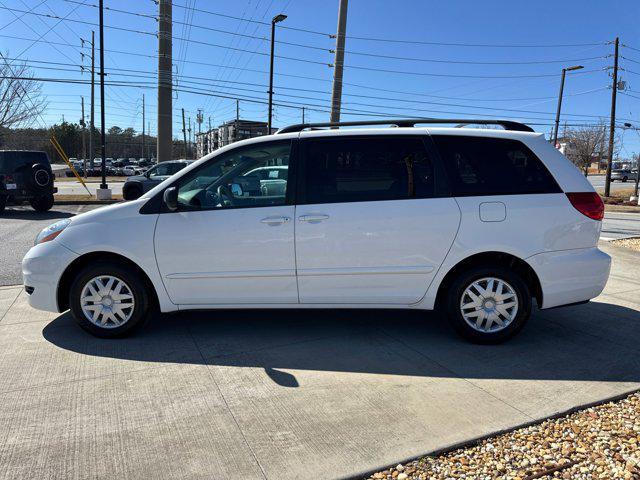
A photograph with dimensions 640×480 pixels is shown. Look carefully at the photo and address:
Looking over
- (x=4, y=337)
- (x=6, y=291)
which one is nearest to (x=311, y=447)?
(x=4, y=337)

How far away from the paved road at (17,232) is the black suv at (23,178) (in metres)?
0.55

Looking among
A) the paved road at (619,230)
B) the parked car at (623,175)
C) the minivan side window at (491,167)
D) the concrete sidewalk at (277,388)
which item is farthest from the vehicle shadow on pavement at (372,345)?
the parked car at (623,175)

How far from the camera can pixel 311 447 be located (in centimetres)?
283

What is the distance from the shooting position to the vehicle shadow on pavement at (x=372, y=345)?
3877 millimetres

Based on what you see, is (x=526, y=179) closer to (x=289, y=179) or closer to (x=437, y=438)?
(x=289, y=179)

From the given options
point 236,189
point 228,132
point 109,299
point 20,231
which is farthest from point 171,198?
point 228,132

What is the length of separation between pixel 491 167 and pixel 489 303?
115cm

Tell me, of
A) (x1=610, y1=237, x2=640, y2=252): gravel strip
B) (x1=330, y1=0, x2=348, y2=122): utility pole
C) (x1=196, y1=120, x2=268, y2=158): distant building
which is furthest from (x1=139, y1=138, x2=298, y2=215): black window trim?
Answer: (x1=196, y1=120, x2=268, y2=158): distant building

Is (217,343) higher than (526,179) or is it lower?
lower

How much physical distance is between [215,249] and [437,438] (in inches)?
90.5

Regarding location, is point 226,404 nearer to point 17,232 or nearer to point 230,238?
point 230,238

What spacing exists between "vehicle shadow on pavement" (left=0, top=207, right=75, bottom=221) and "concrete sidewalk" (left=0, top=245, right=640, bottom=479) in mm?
10547


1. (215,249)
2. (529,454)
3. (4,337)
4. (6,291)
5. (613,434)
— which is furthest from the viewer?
(6,291)

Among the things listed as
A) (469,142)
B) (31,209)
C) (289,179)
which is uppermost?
(469,142)
